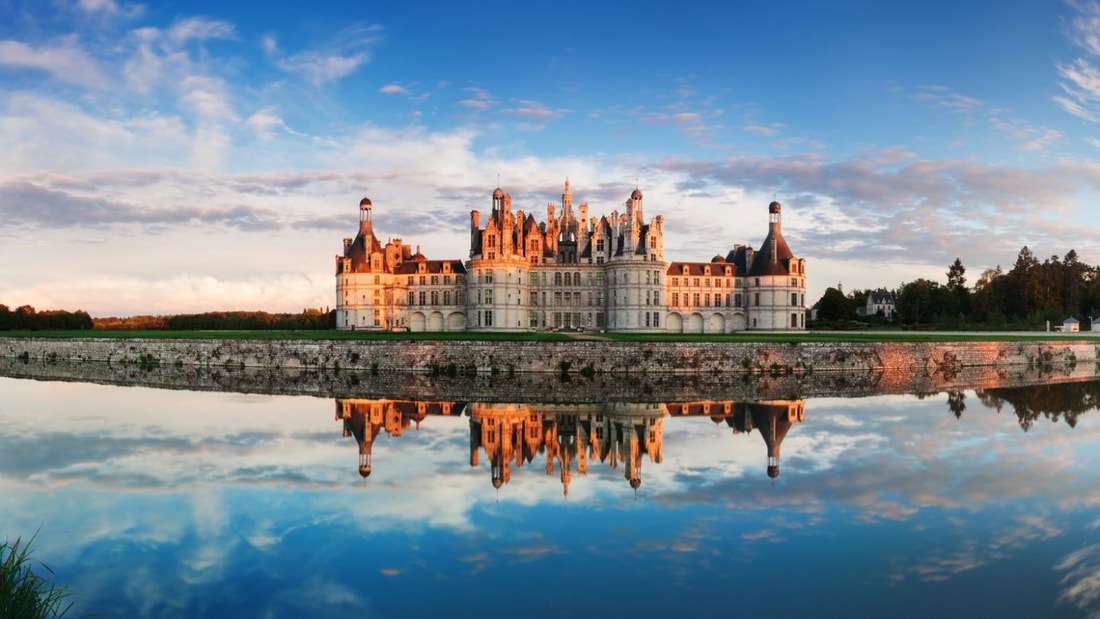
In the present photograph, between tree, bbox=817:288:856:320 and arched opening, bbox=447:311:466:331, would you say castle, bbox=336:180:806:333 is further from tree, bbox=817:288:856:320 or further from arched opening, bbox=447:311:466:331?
tree, bbox=817:288:856:320

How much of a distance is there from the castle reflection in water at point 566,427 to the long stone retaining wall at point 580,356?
37.2 feet

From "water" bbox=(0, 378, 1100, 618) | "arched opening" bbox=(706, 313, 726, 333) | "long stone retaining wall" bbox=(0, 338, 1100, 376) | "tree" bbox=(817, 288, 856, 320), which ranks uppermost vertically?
"tree" bbox=(817, 288, 856, 320)

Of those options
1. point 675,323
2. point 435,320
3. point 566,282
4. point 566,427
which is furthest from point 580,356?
point 675,323

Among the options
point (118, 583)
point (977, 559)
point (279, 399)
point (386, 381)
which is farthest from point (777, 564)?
point (386, 381)

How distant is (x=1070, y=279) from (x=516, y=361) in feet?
256

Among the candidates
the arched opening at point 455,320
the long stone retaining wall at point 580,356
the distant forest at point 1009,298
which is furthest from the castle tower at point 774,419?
the distant forest at point 1009,298

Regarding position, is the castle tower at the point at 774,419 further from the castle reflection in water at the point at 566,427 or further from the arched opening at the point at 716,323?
the arched opening at the point at 716,323

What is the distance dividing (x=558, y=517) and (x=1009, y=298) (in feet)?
294

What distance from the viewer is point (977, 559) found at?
384 inches

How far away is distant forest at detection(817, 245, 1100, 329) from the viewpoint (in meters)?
83.3

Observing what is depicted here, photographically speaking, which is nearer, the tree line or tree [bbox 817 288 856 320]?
the tree line

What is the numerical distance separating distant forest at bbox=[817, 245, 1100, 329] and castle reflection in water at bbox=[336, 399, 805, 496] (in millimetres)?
62549

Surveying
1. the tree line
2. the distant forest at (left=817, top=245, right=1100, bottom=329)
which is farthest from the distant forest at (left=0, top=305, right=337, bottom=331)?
the distant forest at (left=817, top=245, right=1100, bottom=329)

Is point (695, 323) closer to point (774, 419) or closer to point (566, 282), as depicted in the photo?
point (566, 282)
